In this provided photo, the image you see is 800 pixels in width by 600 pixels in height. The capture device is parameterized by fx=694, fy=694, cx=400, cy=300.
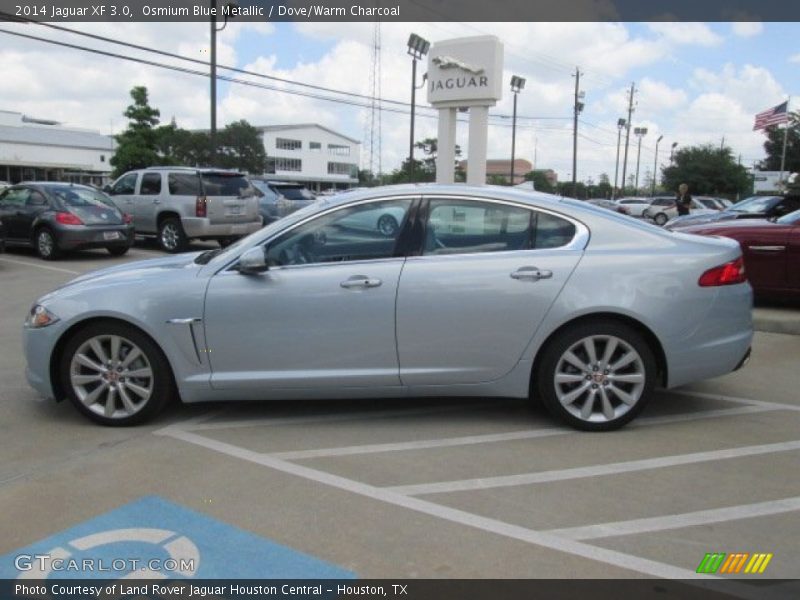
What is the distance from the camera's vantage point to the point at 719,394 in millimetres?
5391

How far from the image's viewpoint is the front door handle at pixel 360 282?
14.3ft

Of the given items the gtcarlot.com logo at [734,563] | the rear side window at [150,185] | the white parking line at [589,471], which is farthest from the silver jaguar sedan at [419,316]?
the rear side window at [150,185]

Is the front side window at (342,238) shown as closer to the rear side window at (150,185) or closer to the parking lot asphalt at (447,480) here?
the parking lot asphalt at (447,480)

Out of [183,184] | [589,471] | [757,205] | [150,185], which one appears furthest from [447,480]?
[757,205]

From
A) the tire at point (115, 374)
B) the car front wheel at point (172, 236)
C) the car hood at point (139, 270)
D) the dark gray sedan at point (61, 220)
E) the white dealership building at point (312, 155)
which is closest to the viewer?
the tire at point (115, 374)

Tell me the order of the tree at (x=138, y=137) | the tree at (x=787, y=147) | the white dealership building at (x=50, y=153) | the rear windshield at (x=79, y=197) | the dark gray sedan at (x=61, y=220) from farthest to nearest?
the white dealership building at (x=50, y=153), the tree at (x=787, y=147), the tree at (x=138, y=137), the rear windshield at (x=79, y=197), the dark gray sedan at (x=61, y=220)

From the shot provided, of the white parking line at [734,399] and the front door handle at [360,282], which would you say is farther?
the white parking line at [734,399]

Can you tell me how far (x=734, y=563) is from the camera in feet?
9.82

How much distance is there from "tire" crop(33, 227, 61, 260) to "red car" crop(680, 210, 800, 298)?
37.9 feet

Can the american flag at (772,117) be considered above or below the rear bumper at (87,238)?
above

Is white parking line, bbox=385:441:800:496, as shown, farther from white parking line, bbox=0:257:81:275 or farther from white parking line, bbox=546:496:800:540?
white parking line, bbox=0:257:81:275

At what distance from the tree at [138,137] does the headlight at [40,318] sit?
171 ft

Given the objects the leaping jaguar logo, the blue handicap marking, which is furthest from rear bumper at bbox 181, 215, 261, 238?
the leaping jaguar logo

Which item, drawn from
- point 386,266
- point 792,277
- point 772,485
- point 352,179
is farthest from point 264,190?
point 352,179
